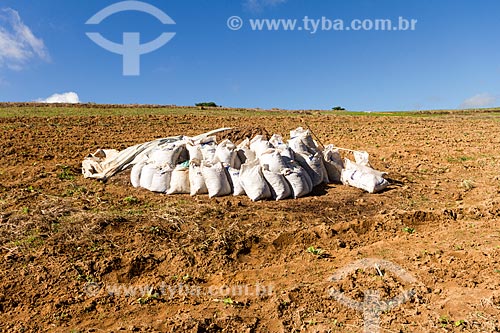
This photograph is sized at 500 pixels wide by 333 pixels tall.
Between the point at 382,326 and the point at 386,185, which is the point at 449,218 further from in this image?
the point at 382,326

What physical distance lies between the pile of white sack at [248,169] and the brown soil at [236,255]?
0.61 ft

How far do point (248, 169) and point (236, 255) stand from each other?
65.9 inches

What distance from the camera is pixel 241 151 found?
5.98 metres

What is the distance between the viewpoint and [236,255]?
3.93 metres

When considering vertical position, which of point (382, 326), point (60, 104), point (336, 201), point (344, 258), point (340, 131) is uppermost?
point (60, 104)

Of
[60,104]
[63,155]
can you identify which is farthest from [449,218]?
[60,104]

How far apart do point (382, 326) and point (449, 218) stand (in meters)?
2.65

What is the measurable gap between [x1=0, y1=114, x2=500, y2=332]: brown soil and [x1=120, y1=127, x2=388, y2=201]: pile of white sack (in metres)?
0.19

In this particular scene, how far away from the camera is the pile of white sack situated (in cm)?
536

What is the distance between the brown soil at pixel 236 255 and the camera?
116 inches

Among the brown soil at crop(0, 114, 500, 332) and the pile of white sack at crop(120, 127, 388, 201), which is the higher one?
the pile of white sack at crop(120, 127, 388, 201)

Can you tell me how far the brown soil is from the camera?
2936mm

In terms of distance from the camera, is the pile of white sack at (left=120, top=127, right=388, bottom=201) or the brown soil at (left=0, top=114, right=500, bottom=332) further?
the pile of white sack at (left=120, top=127, right=388, bottom=201)

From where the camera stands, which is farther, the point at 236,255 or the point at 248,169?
the point at 248,169
